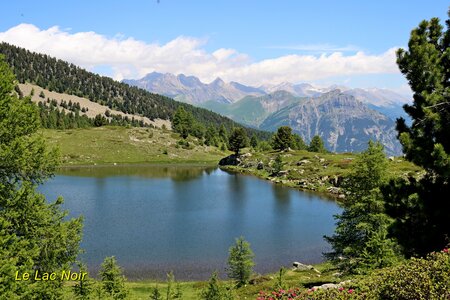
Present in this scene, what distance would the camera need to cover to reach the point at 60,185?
4023 inches

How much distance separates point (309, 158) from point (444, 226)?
117 meters

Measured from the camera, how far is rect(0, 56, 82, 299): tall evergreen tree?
1525 centimetres

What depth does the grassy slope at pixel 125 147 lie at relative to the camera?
164 metres

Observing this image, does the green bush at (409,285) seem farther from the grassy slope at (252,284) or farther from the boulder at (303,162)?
the boulder at (303,162)

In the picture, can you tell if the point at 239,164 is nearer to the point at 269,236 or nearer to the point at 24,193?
the point at 269,236

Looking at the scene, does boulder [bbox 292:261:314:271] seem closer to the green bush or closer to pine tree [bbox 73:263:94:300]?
pine tree [bbox 73:263:94:300]

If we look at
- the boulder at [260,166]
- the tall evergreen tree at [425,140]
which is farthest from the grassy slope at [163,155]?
the tall evergreen tree at [425,140]

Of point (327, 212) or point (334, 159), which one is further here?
point (334, 159)

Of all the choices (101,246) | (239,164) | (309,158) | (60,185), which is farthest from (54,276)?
(239,164)

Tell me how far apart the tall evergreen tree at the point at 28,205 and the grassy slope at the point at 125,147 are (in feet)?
485

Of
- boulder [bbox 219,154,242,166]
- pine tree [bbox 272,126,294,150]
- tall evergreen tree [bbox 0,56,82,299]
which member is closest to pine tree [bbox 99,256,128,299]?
tall evergreen tree [bbox 0,56,82,299]

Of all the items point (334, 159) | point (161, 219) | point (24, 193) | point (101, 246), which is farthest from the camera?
point (334, 159)

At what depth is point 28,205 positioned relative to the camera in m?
16.1

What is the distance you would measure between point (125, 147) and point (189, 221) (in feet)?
392
